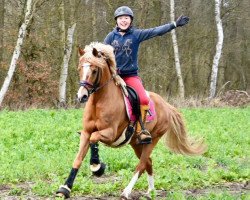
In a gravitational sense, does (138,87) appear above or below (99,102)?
above

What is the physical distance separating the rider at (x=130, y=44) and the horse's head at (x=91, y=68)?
2.16 ft

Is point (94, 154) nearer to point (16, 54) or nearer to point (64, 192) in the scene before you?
point (64, 192)

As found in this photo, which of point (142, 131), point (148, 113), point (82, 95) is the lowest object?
point (142, 131)

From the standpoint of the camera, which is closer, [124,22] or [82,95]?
[82,95]

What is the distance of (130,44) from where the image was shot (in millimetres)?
8297

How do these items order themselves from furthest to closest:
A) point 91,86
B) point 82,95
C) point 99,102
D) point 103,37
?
point 103,37
point 99,102
point 91,86
point 82,95

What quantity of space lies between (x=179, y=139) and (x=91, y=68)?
3.00m

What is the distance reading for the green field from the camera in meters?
8.49

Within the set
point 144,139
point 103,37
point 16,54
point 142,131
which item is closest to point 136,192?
point 144,139

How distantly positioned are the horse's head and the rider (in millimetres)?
658

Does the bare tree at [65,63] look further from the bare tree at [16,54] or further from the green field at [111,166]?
the green field at [111,166]

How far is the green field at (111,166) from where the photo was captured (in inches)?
334

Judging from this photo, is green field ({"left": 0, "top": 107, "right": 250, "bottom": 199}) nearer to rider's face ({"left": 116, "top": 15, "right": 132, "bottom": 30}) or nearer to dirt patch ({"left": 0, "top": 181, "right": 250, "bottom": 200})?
dirt patch ({"left": 0, "top": 181, "right": 250, "bottom": 200})

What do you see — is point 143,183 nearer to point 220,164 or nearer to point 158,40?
point 220,164
